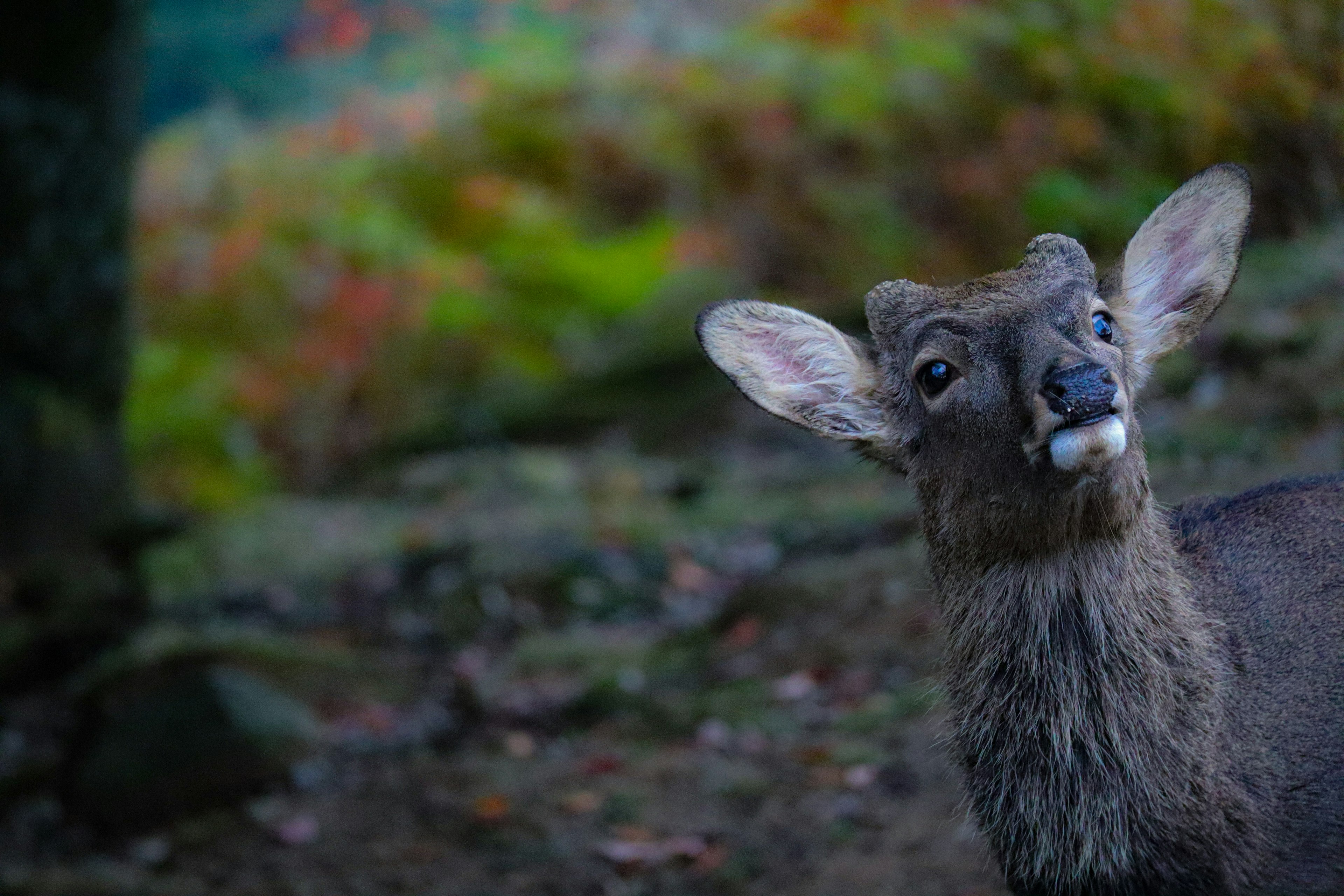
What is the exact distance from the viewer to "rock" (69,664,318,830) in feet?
18.2

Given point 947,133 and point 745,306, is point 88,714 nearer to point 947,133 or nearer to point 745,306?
point 745,306

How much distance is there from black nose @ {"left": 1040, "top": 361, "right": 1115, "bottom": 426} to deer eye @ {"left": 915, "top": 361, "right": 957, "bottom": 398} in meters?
0.36

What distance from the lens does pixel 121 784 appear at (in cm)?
559

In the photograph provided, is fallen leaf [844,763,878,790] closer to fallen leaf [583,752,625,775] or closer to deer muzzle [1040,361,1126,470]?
fallen leaf [583,752,625,775]

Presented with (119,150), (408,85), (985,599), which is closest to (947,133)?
(408,85)

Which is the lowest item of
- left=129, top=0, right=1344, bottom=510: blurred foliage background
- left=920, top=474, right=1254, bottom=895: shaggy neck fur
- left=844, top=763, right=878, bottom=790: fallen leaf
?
left=844, top=763, right=878, bottom=790: fallen leaf

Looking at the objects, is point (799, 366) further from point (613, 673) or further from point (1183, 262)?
point (613, 673)

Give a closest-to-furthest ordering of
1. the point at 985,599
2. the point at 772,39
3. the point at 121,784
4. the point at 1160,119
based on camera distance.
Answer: the point at 985,599 → the point at 121,784 → the point at 1160,119 → the point at 772,39

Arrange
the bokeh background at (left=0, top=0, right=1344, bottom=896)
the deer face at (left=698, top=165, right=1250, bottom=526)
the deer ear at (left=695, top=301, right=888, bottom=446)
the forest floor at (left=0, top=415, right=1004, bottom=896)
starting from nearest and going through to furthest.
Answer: the deer face at (left=698, top=165, right=1250, bottom=526) → the deer ear at (left=695, top=301, right=888, bottom=446) → the forest floor at (left=0, top=415, right=1004, bottom=896) → the bokeh background at (left=0, top=0, right=1344, bottom=896)

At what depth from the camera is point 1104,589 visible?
2.96 metres

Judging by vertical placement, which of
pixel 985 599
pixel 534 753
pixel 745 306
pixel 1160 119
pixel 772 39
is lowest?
pixel 534 753

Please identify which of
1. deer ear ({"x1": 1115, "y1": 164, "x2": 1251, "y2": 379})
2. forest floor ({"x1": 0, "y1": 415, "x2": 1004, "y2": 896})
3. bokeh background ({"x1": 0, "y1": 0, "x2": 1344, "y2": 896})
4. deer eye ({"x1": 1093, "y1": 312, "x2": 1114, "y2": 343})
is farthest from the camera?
bokeh background ({"x1": 0, "y1": 0, "x2": 1344, "y2": 896})

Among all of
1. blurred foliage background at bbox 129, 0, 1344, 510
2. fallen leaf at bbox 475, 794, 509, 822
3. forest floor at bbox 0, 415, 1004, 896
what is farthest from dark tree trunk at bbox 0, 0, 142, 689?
blurred foliage background at bbox 129, 0, 1344, 510

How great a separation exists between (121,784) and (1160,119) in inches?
265
